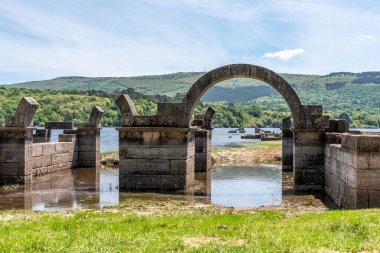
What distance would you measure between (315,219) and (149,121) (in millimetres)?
8757

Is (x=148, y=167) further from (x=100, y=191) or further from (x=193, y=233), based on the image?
(x=193, y=233)

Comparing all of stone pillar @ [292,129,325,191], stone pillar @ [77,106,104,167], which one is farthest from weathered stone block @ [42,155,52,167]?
stone pillar @ [292,129,325,191]

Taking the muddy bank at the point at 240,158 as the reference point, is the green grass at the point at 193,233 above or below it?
above

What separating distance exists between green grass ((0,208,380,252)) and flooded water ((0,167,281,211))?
3.31 meters

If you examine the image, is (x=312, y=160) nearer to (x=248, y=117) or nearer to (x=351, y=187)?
(x=351, y=187)

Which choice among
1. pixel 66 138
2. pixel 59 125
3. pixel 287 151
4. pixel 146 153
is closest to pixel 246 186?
pixel 146 153

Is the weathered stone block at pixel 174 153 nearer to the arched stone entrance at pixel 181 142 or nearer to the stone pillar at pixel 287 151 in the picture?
the arched stone entrance at pixel 181 142

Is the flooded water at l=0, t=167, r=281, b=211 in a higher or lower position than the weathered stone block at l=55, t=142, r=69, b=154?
lower

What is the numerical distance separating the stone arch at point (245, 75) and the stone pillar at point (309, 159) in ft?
1.51

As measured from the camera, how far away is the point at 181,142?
53.4 ft

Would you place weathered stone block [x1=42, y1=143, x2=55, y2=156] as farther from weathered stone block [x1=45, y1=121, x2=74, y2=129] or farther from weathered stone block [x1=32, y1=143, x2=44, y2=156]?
weathered stone block [x1=45, y1=121, x2=74, y2=129]

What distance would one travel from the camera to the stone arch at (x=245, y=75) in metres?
16.1

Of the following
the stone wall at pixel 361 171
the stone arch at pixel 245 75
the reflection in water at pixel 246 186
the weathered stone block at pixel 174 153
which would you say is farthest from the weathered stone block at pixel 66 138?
the stone wall at pixel 361 171

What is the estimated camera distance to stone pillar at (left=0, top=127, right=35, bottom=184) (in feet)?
56.7
